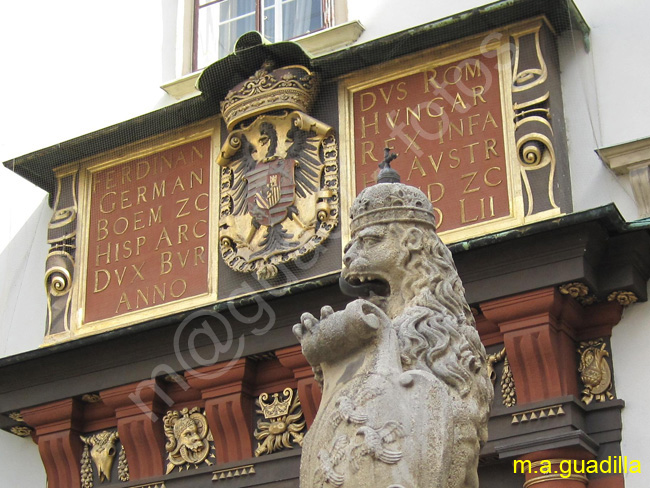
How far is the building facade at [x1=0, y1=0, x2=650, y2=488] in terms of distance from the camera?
23.6 feet

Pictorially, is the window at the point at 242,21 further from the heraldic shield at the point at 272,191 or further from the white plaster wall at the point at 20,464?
the white plaster wall at the point at 20,464

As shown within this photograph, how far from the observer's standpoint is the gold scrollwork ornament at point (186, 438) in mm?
8359

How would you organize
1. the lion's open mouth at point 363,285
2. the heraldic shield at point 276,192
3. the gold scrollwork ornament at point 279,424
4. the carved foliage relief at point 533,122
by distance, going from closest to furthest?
the lion's open mouth at point 363,285 < the carved foliage relief at point 533,122 < the gold scrollwork ornament at point 279,424 < the heraldic shield at point 276,192

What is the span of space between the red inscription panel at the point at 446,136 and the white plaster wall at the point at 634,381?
0.95 metres

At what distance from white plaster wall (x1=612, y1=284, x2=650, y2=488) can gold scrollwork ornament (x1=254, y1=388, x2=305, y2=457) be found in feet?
6.35

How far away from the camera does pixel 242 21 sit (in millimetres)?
9914

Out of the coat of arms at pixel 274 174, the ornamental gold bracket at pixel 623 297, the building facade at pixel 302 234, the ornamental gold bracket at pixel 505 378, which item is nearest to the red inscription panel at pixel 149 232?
the building facade at pixel 302 234

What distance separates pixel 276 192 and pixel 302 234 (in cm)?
35

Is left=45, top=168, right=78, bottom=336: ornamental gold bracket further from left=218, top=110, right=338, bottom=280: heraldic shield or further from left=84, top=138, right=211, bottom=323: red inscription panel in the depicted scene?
left=218, top=110, right=338, bottom=280: heraldic shield

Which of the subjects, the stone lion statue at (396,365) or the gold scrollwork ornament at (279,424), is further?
the gold scrollwork ornament at (279,424)

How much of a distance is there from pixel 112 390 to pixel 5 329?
58.5 inches

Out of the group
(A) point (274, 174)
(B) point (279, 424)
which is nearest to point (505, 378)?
(B) point (279, 424)

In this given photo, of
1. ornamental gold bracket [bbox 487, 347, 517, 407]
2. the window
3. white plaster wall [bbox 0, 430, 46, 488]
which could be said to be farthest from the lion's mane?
white plaster wall [bbox 0, 430, 46, 488]

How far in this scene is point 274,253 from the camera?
835cm
